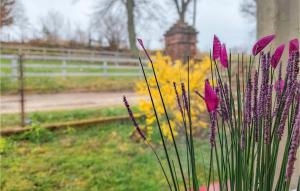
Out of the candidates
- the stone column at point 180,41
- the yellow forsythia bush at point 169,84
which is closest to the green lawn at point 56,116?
the stone column at point 180,41

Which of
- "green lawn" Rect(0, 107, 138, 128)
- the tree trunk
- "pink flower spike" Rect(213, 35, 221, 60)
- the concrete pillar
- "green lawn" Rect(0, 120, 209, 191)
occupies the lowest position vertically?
"green lawn" Rect(0, 120, 209, 191)

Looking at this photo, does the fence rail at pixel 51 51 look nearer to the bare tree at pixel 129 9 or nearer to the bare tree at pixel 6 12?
the bare tree at pixel 6 12

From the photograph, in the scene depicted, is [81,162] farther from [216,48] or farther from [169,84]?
[216,48]

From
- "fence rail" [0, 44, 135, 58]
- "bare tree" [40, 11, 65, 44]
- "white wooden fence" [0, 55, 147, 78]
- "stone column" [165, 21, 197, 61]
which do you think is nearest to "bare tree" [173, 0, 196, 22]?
"fence rail" [0, 44, 135, 58]

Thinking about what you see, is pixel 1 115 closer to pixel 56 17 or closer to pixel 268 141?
pixel 268 141

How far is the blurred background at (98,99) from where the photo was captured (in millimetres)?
2312

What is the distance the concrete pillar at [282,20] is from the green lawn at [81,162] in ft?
3.13

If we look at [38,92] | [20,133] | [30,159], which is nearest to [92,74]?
[38,92]

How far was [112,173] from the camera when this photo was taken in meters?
3.06

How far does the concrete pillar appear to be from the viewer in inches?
55.8

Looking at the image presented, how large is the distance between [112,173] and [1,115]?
10.4 feet

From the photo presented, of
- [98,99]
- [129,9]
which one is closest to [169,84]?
[98,99]

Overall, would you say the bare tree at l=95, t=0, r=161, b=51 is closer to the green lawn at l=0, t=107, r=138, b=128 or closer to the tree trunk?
the tree trunk

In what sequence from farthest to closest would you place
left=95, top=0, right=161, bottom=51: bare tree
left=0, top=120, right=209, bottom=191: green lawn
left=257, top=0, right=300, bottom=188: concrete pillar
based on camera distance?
1. left=95, top=0, right=161, bottom=51: bare tree
2. left=0, top=120, right=209, bottom=191: green lawn
3. left=257, top=0, right=300, bottom=188: concrete pillar
